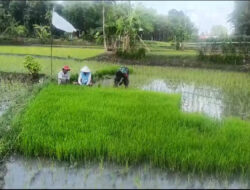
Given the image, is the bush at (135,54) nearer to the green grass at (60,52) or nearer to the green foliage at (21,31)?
the green grass at (60,52)

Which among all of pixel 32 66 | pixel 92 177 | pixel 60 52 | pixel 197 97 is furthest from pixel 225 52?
pixel 92 177

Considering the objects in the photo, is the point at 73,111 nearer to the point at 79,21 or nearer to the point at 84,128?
the point at 84,128

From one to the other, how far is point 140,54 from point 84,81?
29.9 feet

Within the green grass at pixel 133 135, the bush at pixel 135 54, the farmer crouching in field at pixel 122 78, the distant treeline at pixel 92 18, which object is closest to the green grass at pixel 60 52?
the bush at pixel 135 54

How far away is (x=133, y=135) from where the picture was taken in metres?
4.55

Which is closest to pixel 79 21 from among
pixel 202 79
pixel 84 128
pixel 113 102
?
pixel 202 79

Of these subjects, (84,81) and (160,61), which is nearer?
(84,81)

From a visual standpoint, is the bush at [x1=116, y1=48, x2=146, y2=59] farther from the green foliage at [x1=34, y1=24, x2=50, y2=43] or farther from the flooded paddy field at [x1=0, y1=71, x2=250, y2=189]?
the flooded paddy field at [x1=0, y1=71, x2=250, y2=189]

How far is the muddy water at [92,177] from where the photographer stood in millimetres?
3459

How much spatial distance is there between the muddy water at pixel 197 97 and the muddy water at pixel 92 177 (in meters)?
2.57

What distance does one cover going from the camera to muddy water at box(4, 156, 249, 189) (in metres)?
3.46

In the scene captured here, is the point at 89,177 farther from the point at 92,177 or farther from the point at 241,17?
the point at 241,17

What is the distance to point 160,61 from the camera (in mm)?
16406

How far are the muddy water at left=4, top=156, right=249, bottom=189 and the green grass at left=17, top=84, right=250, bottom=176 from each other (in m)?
0.17
